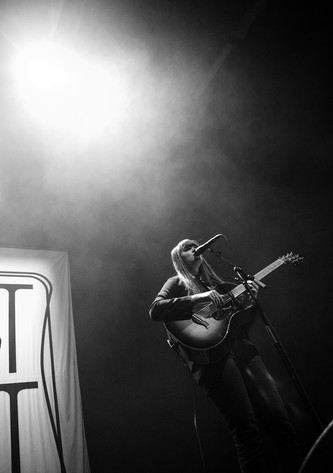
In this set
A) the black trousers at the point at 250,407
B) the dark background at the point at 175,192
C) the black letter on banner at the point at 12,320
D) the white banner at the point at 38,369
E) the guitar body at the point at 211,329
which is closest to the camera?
the black trousers at the point at 250,407

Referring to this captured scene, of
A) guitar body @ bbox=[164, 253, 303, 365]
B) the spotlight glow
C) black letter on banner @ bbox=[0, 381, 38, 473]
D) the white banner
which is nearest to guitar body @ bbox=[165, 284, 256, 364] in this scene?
guitar body @ bbox=[164, 253, 303, 365]

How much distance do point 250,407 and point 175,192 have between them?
2086 mm

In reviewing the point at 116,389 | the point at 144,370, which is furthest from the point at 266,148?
the point at 116,389

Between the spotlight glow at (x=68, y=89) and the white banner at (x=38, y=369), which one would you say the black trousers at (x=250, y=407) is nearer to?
the white banner at (x=38, y=369)

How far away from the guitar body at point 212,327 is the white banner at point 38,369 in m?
0.90

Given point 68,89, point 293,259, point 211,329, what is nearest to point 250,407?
point 211,329

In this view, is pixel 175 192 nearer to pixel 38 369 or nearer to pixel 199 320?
pixel 199 320

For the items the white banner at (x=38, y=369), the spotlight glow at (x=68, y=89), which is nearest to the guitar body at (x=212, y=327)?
the white banner at (x=38, y=369)

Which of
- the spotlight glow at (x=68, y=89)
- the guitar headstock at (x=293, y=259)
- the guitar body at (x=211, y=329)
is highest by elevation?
the spotlight glow at (x=68, y=89)

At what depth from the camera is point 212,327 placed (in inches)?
76.5

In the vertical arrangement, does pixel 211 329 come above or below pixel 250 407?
above

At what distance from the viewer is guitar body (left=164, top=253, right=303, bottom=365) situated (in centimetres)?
181

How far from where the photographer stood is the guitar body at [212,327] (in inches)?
71.5

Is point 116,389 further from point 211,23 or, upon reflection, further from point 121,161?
point 211,23
